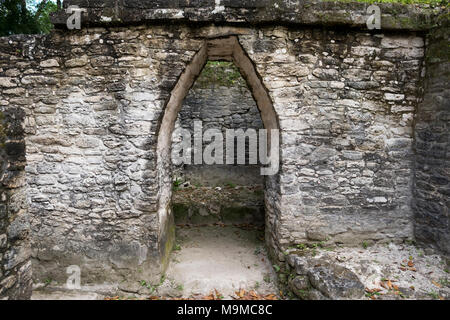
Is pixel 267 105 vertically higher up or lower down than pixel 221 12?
lower down

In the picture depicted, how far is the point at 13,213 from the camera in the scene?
178 cm

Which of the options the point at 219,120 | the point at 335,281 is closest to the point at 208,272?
the point at 335,281

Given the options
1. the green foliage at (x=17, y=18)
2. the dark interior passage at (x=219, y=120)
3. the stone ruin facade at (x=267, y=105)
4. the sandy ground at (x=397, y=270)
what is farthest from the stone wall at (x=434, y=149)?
the green foliage at (x=17, y=18)

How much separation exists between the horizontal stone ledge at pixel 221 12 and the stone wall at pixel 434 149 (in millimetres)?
1024

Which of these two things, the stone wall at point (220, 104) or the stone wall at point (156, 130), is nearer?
the stone wall at point (156, 130)

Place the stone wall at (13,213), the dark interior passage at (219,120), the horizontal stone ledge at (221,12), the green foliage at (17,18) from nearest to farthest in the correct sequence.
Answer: the stone wall at (13,213)
the horizontal stone ledge at (221,12)
the green foliage at (17,18)
the dark interior passage at (219,120)

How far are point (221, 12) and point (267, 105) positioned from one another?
1.29 m

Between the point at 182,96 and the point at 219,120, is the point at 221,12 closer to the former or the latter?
the point at 182,96

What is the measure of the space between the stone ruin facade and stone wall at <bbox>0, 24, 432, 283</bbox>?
14mm

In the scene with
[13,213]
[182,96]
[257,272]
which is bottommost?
[257,272]

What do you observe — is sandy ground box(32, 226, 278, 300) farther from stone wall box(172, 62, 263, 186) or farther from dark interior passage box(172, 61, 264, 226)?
stone wall box(172, 62, 263, 186)

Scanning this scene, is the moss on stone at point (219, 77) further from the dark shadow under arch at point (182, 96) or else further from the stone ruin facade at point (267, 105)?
the stone ruin facade at point (267, 105)

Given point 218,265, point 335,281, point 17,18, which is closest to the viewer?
point 335,281

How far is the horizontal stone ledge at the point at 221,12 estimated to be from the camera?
122 inches
